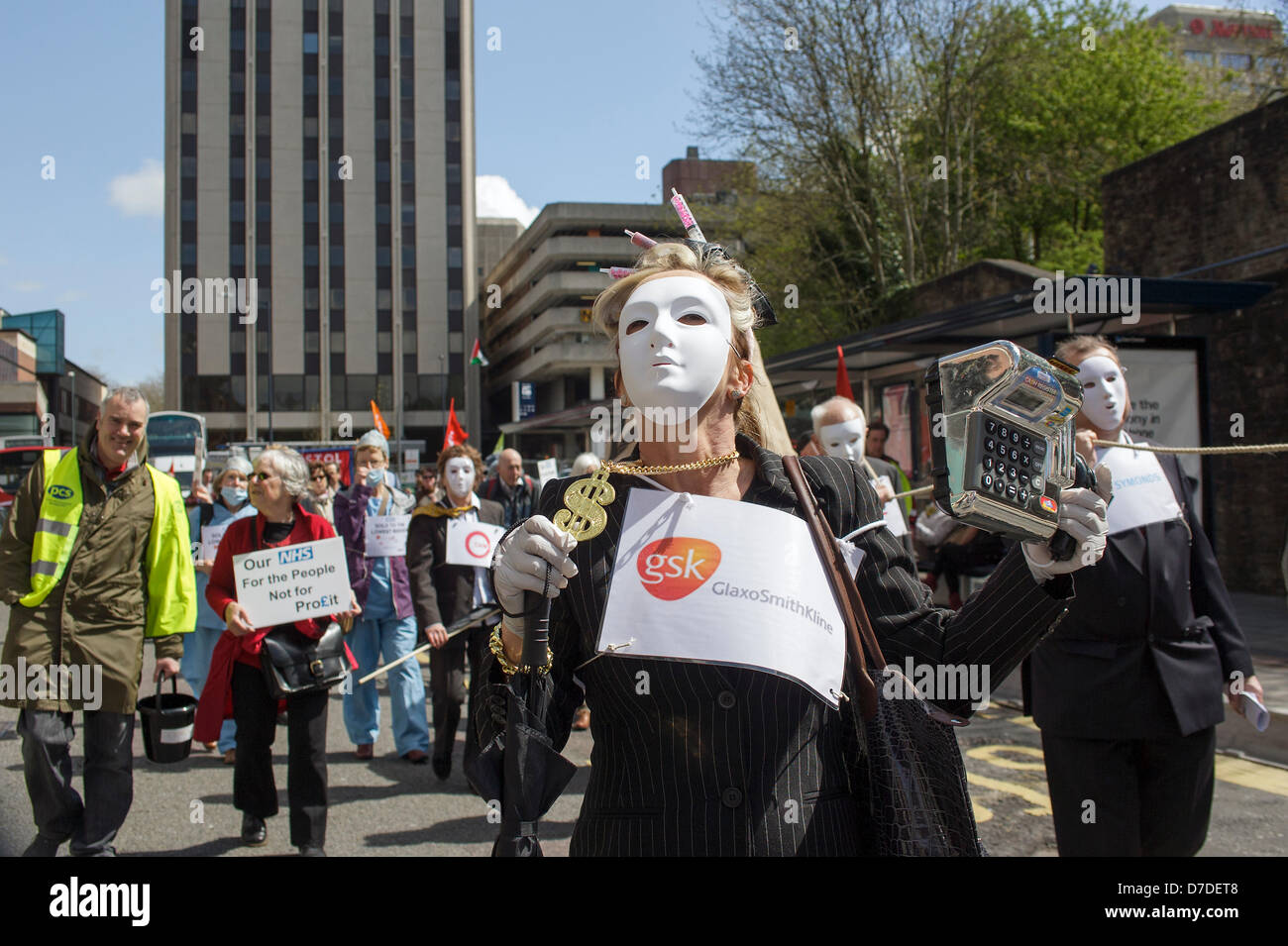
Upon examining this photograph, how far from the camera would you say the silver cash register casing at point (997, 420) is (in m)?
1.59

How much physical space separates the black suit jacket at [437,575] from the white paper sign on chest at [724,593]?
4.77 m

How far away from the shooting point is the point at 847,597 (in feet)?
6.45

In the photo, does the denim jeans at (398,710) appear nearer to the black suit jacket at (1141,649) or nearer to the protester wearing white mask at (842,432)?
the protester wearing white mask at (842,432)

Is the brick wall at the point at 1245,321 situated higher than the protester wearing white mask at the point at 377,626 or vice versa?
the brick wall at the point at 1245,321

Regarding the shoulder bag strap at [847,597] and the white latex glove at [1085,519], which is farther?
the shoulder bag strap at [847,597]

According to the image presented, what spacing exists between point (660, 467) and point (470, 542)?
470 centimetres

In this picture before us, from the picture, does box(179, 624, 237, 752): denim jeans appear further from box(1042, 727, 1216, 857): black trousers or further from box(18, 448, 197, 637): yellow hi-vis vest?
box(1042, 727, 1216, 857): black trousers

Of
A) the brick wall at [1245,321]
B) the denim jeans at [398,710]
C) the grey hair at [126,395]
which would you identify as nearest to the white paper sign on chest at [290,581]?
the grey hair at [126,395]

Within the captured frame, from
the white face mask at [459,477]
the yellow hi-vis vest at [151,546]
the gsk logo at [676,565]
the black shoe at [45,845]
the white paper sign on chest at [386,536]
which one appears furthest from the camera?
the white paper sign on chest at [386,536]

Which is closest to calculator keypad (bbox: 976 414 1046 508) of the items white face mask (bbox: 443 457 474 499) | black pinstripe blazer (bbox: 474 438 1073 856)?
black pinstripe blazer (bbox: 474 438 1073 856)
